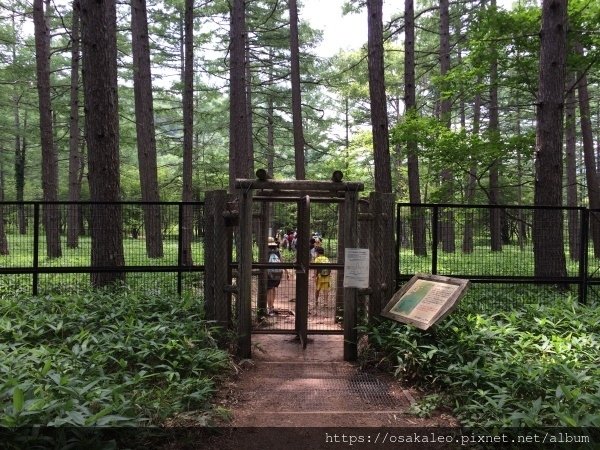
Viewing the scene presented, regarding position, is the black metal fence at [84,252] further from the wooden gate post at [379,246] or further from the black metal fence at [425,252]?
the wooden gate post at [379,246]

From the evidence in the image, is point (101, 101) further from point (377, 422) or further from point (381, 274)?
point (377, 422)

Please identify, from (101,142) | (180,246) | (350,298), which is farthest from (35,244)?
(350,298)

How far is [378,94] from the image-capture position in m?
11.1

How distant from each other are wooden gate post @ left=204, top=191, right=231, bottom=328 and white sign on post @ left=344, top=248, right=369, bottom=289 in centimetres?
170

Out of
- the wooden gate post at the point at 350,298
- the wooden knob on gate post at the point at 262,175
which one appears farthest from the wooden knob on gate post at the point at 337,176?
the wooden knob on gate post at the point at 262,175

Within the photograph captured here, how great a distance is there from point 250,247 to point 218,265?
1.87 feet

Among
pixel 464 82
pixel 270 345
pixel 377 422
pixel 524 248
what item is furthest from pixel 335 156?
pixel 377 422

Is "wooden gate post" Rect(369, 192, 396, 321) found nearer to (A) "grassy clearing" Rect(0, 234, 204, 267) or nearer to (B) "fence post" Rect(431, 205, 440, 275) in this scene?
(B) "fence post" Rect(431, 205, 440, 275)

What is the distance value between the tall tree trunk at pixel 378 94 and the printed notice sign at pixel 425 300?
16.2 ft

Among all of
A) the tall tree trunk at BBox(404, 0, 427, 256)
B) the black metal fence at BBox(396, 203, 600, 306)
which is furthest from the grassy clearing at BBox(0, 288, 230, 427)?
the tall tree trunk at BBox(404, 0, 427, 256)

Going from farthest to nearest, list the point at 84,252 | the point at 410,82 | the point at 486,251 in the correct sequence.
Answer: the point at 410,82
the point at 84,252
the point at 486,251

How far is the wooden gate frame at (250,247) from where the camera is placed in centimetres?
613

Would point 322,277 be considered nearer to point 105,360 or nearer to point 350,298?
point 350,298

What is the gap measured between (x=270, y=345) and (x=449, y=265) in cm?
335
